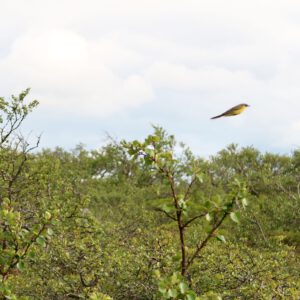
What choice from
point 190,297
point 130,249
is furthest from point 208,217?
point 130,249

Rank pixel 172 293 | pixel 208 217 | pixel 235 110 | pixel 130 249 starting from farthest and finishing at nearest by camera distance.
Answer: pixel 130 249, pixel 235 110, pixel 208 217, pixel 172 293

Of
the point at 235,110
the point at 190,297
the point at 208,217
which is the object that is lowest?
the point at 190,297

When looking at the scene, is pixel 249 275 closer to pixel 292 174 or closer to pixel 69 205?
pixel 69 205

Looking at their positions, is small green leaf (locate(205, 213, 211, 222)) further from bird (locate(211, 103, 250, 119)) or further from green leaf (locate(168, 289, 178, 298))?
bird (locate(211, 103, 250, 119))

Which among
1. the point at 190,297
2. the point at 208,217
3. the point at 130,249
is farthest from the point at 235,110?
the point at 130,249

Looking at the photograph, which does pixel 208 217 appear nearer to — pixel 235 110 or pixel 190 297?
pixel 190 297

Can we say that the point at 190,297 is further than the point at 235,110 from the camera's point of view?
No

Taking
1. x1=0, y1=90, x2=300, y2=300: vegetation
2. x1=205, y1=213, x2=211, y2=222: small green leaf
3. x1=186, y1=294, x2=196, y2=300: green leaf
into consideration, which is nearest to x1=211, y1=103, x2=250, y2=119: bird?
x1=0, y1=90, x2=300, y2=300: vegetation

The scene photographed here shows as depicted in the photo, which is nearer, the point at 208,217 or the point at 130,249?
the point at 208,217

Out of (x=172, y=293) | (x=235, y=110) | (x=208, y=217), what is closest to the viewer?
(x=172, y=293)

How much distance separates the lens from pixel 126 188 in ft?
109

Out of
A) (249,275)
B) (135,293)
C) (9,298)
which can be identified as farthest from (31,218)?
(9,298)

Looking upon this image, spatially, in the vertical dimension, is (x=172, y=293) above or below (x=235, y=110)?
below

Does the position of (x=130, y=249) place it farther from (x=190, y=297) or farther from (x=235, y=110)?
(x=190, y=297)
